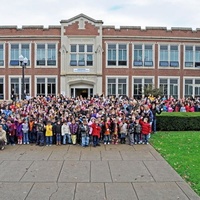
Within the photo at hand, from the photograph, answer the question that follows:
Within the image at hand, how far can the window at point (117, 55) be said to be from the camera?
33875 mm

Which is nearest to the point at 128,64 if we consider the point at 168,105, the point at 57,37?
the point at 57,37

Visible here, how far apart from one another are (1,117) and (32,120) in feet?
5.12

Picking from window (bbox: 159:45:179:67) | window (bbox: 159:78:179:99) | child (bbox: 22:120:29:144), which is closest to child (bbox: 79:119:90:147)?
child (bbox: 22:120:29:144)

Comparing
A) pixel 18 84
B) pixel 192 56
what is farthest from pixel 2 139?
pixel 192 56

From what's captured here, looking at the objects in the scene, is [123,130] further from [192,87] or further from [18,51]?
[18,51]

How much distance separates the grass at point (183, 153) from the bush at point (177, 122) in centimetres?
118

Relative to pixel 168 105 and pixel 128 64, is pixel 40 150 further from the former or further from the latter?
pixel 128 64

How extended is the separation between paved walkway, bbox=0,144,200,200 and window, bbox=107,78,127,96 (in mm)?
21740

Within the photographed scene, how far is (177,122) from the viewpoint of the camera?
17891 millimetres

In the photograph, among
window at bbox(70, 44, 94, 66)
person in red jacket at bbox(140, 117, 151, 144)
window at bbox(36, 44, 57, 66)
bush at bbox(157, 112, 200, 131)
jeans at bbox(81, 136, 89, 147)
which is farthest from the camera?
window at bbox(36, 44, 57, 66)

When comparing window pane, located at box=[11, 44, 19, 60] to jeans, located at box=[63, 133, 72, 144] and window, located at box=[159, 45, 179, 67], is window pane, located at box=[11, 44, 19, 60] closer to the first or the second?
window, located at box=[159, 45, 179, 67]

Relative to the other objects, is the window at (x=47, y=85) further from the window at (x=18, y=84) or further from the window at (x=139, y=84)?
the window at (x=139, y=84)

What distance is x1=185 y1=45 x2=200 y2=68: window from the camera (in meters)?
34.7

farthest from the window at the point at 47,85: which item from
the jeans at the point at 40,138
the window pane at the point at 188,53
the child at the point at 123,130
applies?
the child at the point at 123,130
